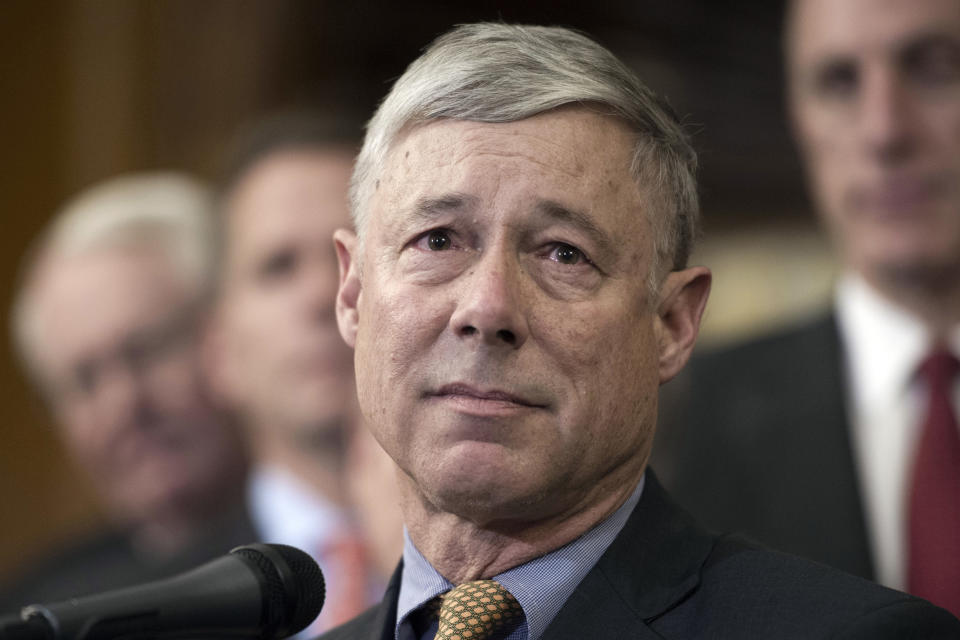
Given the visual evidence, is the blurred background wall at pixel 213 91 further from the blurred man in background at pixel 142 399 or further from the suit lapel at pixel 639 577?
the suit lapel at pixel 639 577

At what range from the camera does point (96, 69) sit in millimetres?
5262

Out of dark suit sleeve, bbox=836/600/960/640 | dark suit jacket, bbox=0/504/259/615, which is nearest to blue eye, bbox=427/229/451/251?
dark suit sleeve, bbox=836/600/960/640

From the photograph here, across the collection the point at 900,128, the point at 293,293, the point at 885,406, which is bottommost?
the point at 885,406

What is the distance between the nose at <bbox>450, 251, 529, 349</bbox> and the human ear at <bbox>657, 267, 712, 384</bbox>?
11.0 inches

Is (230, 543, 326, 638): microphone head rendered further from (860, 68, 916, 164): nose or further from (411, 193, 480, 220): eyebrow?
(860, 68, 916, 164): nose

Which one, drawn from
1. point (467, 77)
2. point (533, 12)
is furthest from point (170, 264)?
point (467, 77)

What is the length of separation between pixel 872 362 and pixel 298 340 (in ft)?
5.70

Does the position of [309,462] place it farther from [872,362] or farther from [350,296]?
[350,296]

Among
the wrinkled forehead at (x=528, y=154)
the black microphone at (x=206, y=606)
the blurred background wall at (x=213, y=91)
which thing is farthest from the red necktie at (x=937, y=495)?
the black microphone at (x=206, y=606)

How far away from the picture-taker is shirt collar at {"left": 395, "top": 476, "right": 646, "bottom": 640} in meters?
1.68

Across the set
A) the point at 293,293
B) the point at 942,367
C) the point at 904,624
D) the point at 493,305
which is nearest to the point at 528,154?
the point at 493,305

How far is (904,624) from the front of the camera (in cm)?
148

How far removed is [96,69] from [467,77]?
3935 mm

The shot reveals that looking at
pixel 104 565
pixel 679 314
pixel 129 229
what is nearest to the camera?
pixel 679 314
